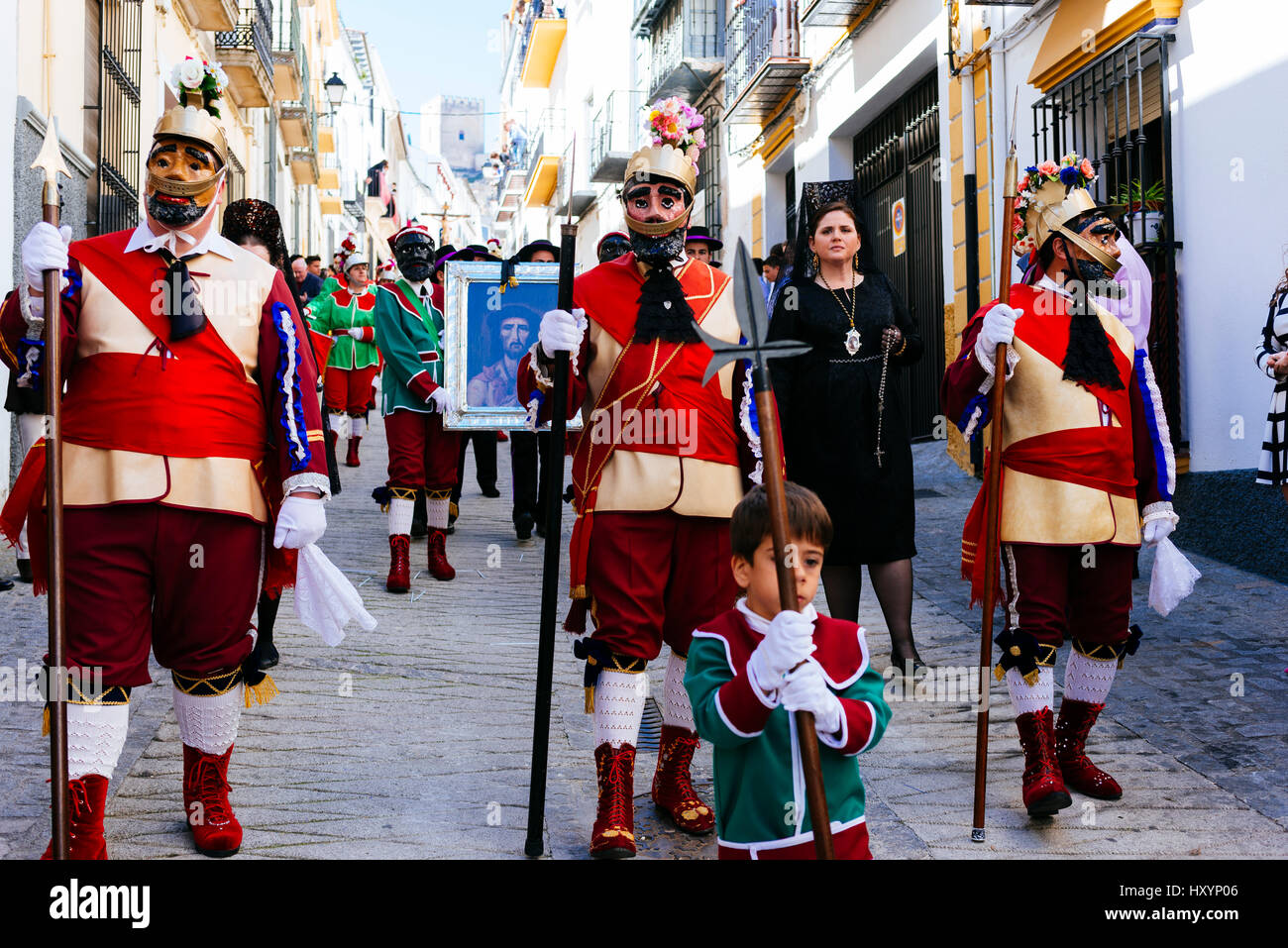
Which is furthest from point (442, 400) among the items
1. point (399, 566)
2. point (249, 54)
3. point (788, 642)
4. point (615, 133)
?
point (615, 133)

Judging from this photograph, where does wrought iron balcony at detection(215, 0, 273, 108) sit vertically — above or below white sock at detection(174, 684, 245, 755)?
above

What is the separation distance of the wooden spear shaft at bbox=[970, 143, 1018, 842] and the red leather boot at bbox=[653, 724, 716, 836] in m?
0.78

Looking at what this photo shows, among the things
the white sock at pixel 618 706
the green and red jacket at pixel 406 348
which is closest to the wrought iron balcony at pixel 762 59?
the green and red jacket at pixel 406 348

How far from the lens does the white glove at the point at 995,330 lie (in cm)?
430

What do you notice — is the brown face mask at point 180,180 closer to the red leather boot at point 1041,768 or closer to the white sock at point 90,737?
the white sock at point 90,737

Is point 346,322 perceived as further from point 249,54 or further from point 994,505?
point 994,505

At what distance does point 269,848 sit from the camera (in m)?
3.96

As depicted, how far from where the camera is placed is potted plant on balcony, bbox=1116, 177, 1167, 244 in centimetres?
927

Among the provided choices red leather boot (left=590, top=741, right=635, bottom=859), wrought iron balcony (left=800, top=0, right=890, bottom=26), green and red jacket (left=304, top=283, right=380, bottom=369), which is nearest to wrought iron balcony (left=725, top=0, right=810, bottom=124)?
wrought iron balcony (left=800, top=0, right=890, bottom=26)

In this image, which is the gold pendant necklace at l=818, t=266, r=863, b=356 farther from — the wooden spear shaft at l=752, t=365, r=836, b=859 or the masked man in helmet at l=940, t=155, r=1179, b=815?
the wooden spear shaft at l=752, t=365, r=836, b=859

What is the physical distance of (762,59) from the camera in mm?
17953

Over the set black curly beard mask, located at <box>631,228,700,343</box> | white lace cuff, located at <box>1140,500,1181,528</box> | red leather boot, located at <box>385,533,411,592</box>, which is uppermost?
black curly beard mask, located at <box>631,228,700,343</box>
